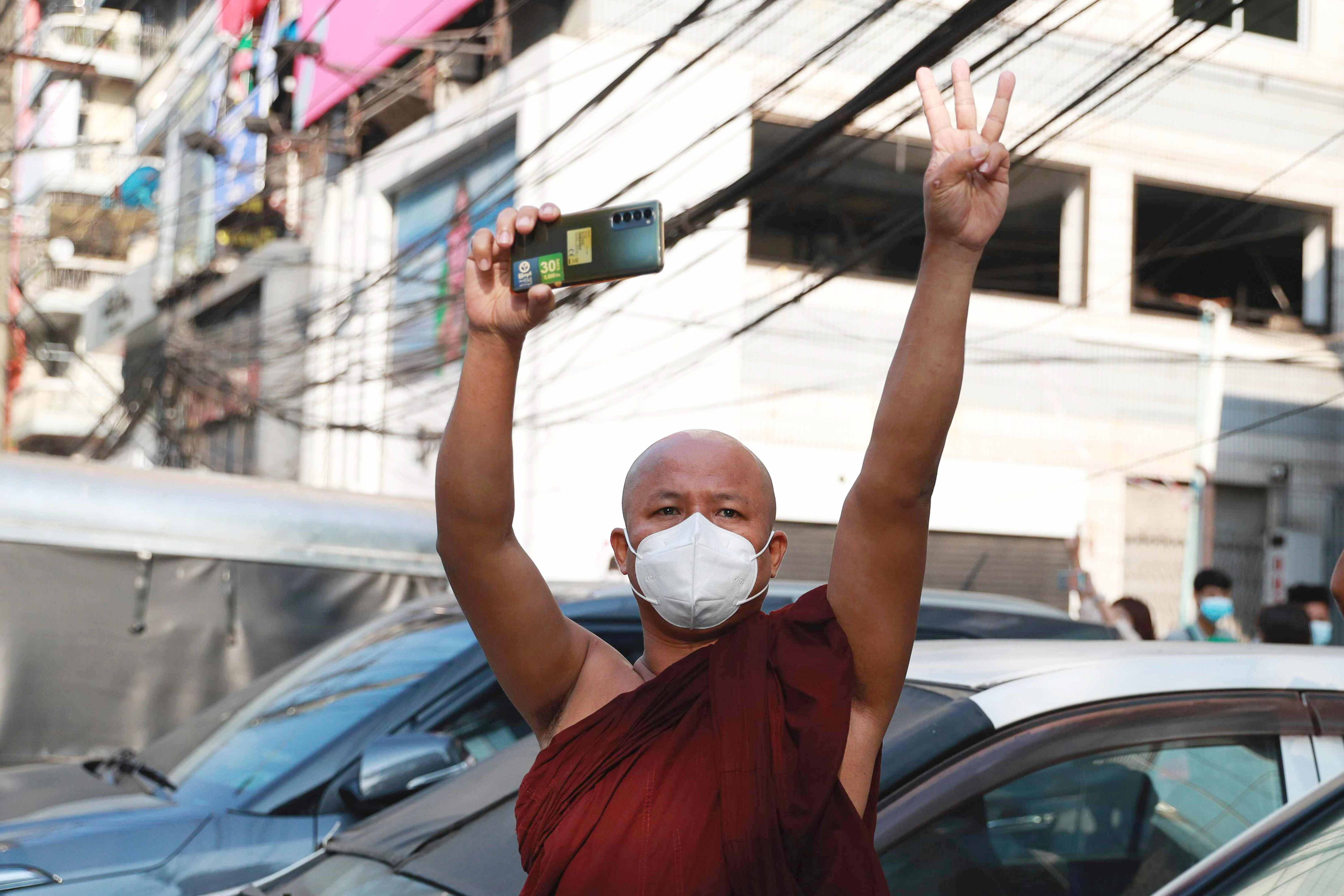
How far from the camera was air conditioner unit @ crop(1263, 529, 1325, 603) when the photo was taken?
14.3 meters

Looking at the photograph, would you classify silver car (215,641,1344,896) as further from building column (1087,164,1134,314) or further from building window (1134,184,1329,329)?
building window (1134,184,1329,329)

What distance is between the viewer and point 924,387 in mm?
1634

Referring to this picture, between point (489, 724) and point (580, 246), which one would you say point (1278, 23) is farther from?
point (580, 246)

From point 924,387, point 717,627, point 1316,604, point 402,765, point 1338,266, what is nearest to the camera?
point 924,387

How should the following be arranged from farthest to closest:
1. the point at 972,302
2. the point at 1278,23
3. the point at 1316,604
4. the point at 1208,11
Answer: the point at 1278,23
the point at 972,302
the point at 1316,604
the point at 1208,11

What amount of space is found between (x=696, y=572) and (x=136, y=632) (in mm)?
6260

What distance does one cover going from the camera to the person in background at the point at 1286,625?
18.4 ft

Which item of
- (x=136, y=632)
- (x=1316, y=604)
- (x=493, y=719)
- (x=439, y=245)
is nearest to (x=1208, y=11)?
(x=493, y=719)

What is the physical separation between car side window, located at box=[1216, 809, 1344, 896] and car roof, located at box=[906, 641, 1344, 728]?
0.39 meters

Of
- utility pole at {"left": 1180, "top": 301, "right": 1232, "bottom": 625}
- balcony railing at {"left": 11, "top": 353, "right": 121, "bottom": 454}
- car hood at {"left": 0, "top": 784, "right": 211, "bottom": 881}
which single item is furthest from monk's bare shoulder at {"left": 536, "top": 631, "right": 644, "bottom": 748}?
balcony railing at {"left": 11, "top": 353, "right": 121, "bottom": 454}

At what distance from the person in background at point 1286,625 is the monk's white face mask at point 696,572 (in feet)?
14.9

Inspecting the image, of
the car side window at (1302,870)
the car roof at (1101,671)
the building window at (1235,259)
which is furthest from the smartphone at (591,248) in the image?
the building window at (1235,259)

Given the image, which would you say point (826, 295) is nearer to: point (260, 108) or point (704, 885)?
point (260, 108)

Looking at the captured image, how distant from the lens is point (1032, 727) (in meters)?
2.31
